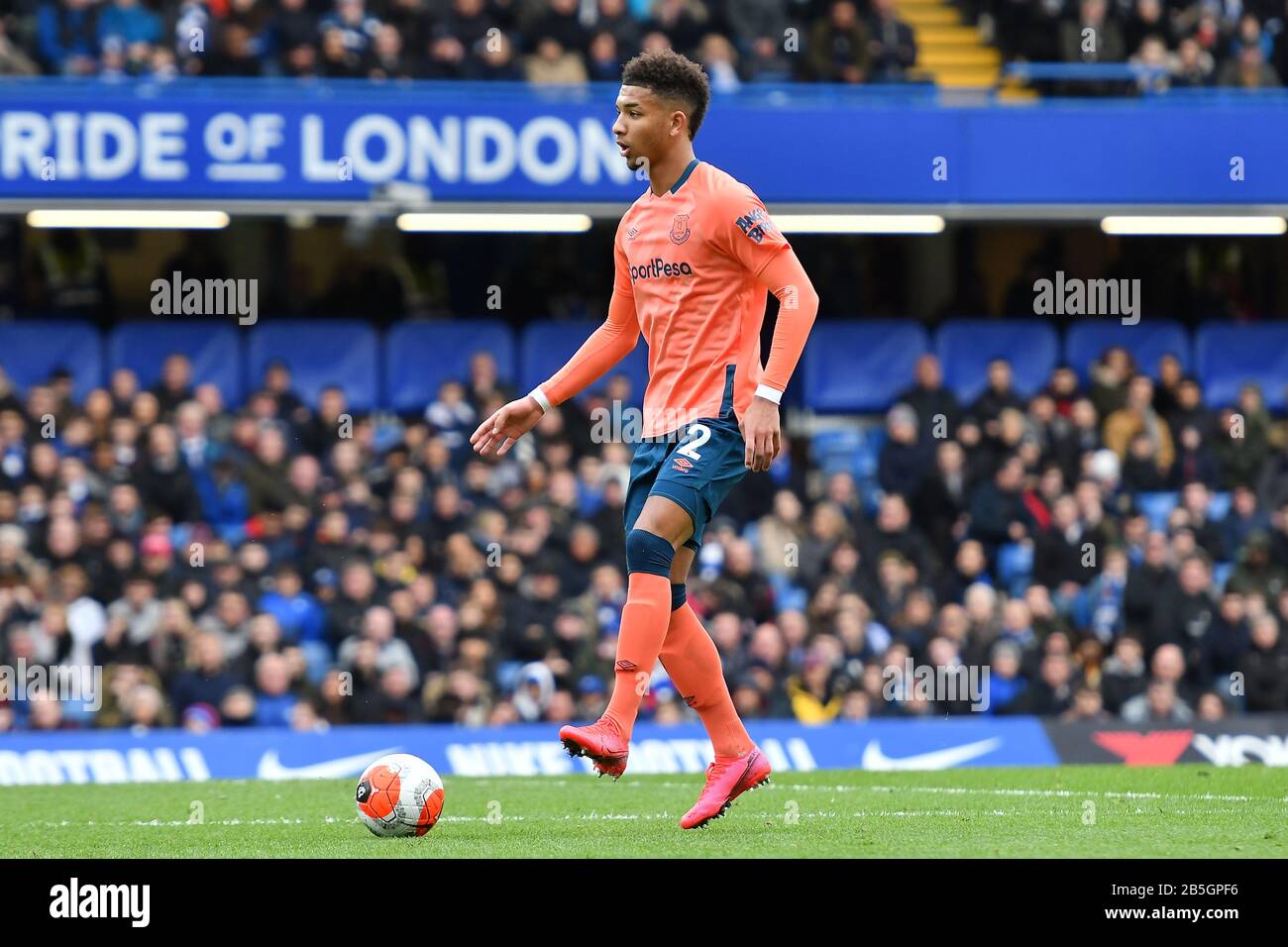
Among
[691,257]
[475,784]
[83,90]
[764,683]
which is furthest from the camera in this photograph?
[83,90]

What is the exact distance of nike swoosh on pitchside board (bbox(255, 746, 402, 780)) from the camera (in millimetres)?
11625

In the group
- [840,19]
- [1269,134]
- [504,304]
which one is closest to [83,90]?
[504,304]

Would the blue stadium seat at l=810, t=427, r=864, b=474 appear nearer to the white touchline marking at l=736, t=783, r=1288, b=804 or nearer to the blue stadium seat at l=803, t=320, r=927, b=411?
the blue stadium seat at l=803, t=320, r=927, b=411

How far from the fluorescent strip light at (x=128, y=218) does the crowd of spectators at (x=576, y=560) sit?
106cm

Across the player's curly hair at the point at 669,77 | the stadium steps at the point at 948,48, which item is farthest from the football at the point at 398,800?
the stadium steps at the point at 948,48

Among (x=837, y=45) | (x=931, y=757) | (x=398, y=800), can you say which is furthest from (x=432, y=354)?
(x=398, y=800)

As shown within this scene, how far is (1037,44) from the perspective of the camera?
17312 mm

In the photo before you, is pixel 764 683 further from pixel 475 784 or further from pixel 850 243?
pixel 850 243

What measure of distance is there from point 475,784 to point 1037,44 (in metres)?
9.86

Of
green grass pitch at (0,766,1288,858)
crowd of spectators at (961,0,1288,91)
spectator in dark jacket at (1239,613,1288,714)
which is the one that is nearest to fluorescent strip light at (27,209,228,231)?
green grass pitch at (0,766,1288,858)

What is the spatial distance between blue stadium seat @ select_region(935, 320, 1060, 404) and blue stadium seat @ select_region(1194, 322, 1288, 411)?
1.34 meters

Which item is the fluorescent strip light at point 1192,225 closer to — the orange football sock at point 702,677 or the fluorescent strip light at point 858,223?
the fluorescent strip light at point 858,223

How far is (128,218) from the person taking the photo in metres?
15.4

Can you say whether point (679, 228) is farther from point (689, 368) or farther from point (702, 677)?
point (702, 677)
